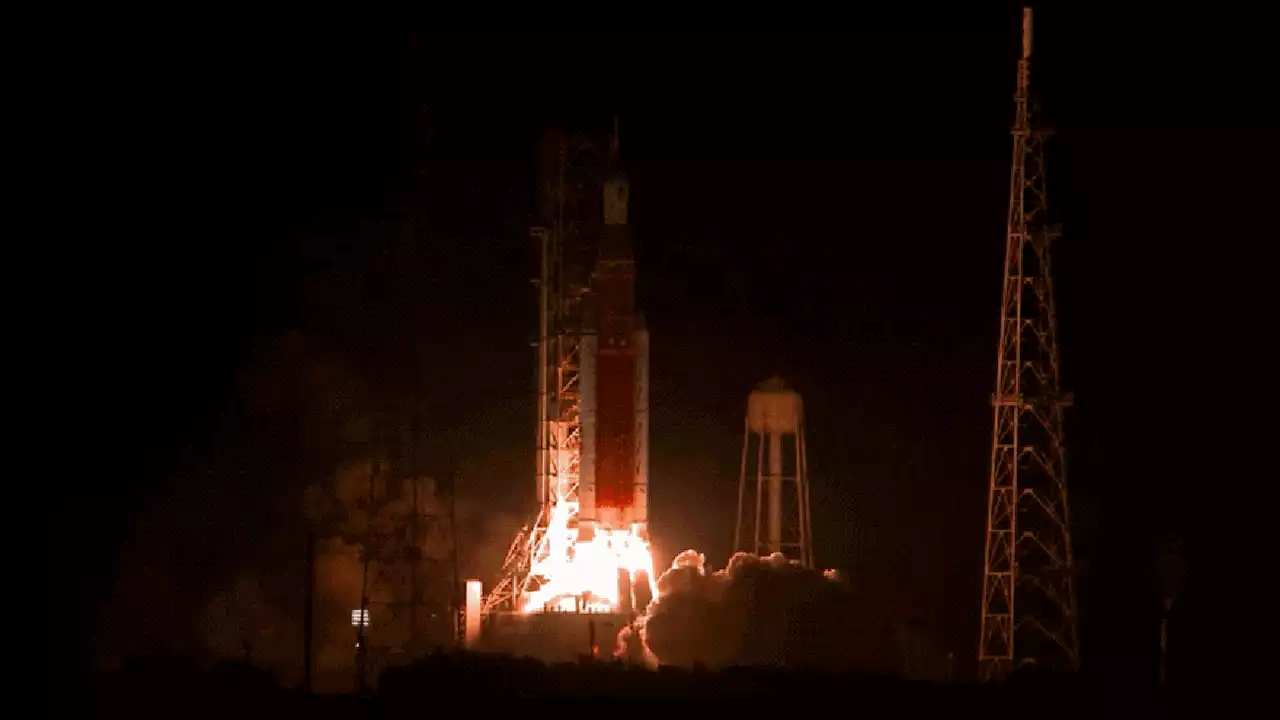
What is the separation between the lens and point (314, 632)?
66.1 meters

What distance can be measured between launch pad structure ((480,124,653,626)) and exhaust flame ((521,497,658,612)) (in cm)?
3

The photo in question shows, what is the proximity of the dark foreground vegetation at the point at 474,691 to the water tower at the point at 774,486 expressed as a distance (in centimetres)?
869

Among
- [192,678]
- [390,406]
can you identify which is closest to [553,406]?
[390,406]

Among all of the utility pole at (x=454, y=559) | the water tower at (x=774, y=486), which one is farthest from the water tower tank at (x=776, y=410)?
the utility pole at (x=454, y=559)

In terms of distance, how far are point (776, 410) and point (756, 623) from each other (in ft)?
14.7

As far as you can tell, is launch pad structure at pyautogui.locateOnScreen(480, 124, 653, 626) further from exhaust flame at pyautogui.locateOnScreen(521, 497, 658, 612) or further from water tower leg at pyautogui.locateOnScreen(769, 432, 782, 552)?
water tower leg at pyautogui.locateOnScreen(769, 432, 782, 552)

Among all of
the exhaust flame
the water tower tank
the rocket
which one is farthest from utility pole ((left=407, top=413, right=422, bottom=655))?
the water tower tank

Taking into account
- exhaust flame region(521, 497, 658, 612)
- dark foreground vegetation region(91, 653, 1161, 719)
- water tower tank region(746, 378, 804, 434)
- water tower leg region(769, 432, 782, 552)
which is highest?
water tower tank region(746, 378, 804, 434)

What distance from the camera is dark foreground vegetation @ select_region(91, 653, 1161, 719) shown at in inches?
2002

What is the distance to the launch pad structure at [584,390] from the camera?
63250mm

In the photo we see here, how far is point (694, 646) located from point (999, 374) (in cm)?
791

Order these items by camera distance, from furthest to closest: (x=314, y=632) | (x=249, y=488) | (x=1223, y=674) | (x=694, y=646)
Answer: (x=249, y=488), (x=314, y=632), (x=694, y=646), (x=1223, y=674)

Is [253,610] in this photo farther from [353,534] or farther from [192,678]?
[192,678]

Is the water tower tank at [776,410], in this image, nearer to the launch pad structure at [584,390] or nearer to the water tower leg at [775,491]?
the water tower leg at [775,491]
